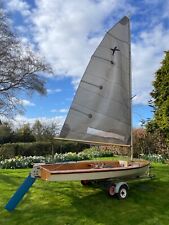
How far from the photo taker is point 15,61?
18156 mm

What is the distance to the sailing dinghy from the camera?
38.2ft

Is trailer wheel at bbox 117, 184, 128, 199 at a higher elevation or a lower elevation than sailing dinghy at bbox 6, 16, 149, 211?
lower

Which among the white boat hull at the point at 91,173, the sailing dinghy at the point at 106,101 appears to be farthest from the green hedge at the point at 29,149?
the white boat hull at the point at 91,173

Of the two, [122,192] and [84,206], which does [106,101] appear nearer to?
[122,192]

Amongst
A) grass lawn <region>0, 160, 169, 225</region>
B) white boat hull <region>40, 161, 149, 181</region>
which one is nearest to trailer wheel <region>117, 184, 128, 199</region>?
grass lawn <region>0, 160, 169, 225</region>

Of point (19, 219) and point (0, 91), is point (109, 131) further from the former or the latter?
point (0, 91)

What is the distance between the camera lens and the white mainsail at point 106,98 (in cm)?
1170

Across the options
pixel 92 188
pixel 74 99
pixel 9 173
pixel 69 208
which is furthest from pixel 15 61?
pixel 69 208

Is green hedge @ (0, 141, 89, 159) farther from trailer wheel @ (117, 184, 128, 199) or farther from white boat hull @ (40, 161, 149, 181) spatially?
trailer wheel @ (117, 184, 128, 199)

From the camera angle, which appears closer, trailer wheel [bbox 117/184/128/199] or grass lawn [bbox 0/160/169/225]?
grass lawn [bbox 0/160/169/225]

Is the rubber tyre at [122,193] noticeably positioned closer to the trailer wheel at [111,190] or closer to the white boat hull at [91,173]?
the trailer wheel at [111,190]

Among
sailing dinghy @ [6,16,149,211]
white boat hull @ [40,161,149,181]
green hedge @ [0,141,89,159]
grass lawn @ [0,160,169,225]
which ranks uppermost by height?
sailing dinghy @ [6,16,149,211]

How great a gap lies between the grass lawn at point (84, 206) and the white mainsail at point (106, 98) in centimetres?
201

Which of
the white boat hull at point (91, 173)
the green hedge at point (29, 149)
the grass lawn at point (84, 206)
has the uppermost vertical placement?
the green hedge at point (29, 149)
